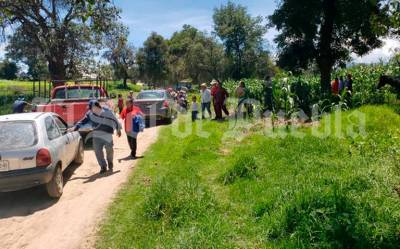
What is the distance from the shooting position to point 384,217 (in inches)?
184

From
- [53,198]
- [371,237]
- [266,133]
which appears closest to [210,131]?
[266,133]

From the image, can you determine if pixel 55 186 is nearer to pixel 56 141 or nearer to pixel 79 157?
pixel 56 141

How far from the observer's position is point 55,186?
7.27m

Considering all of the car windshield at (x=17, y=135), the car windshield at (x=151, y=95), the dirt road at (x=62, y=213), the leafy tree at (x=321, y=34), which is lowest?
the dirt road at (x=62, y=213)

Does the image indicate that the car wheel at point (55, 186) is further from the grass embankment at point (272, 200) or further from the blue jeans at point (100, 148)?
the blue jeans at point (100, 148)

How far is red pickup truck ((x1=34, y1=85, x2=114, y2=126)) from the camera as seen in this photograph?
12.1 metres

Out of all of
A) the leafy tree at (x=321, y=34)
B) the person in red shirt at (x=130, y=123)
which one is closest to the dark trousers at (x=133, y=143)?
the person in red shirt at (x=130, y=123)

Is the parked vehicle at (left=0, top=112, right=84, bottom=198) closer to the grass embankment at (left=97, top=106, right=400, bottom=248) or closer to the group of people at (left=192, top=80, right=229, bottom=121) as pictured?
→ the grass embankment at (left=97, top=106, right=400, bottom=248)

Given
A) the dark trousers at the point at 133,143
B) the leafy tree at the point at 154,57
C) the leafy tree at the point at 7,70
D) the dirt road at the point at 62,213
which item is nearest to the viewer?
the dirt road at the point at 62,213

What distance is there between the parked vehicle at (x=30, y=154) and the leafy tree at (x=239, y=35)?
5377 centimetres

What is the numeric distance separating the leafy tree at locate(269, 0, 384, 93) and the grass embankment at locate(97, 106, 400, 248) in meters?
9.23

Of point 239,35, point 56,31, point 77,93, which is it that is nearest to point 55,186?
point 77,93

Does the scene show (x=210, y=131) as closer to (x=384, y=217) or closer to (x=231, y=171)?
(x=231, y=171)

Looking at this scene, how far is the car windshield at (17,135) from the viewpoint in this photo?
22.5 feet
